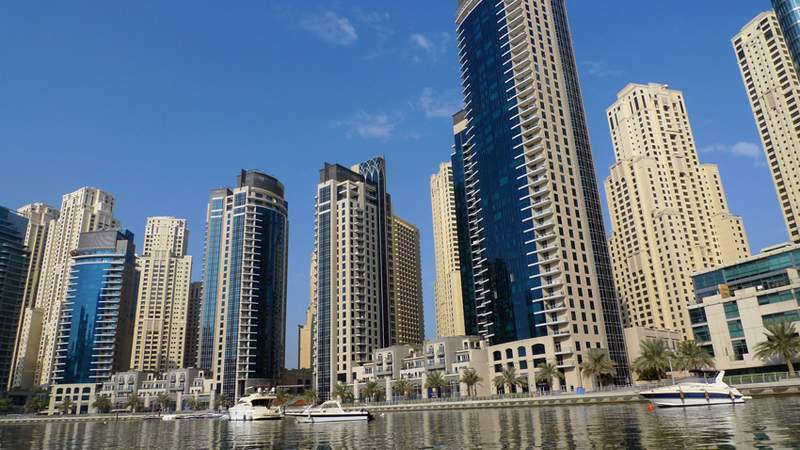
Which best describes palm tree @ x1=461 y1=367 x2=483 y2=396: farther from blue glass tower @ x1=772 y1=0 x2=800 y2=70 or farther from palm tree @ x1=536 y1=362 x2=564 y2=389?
blue glass tower @ x1=772 y1=0 x2=800 y2=70

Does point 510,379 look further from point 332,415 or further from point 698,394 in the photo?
point 698,394

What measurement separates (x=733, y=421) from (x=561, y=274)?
286ft

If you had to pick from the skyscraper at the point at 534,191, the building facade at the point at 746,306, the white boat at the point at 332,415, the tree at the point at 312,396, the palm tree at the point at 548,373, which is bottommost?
the white boat at the point at 332,415

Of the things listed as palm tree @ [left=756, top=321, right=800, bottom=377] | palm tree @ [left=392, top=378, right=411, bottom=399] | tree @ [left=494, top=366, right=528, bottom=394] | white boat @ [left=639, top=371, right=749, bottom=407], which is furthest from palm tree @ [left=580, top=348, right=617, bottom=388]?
palm tree @ [left=392, top=378, right=411, bottom=399]

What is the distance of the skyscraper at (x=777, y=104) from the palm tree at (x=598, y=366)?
95341 mm

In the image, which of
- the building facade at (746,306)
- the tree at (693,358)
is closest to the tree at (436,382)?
the tree at (693,358)

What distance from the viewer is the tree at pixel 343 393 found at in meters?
169

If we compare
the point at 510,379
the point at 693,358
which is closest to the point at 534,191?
the point at 510,379

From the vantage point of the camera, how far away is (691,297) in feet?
618

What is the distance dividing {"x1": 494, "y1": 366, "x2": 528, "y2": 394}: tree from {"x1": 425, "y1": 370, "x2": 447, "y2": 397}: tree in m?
15.5

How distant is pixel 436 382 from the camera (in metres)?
142

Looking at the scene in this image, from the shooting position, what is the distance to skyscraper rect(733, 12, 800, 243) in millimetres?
178500

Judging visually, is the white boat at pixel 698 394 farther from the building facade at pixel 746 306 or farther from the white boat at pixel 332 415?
the white boat at pixel 332 415

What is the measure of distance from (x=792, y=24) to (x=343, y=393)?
16094 cm
